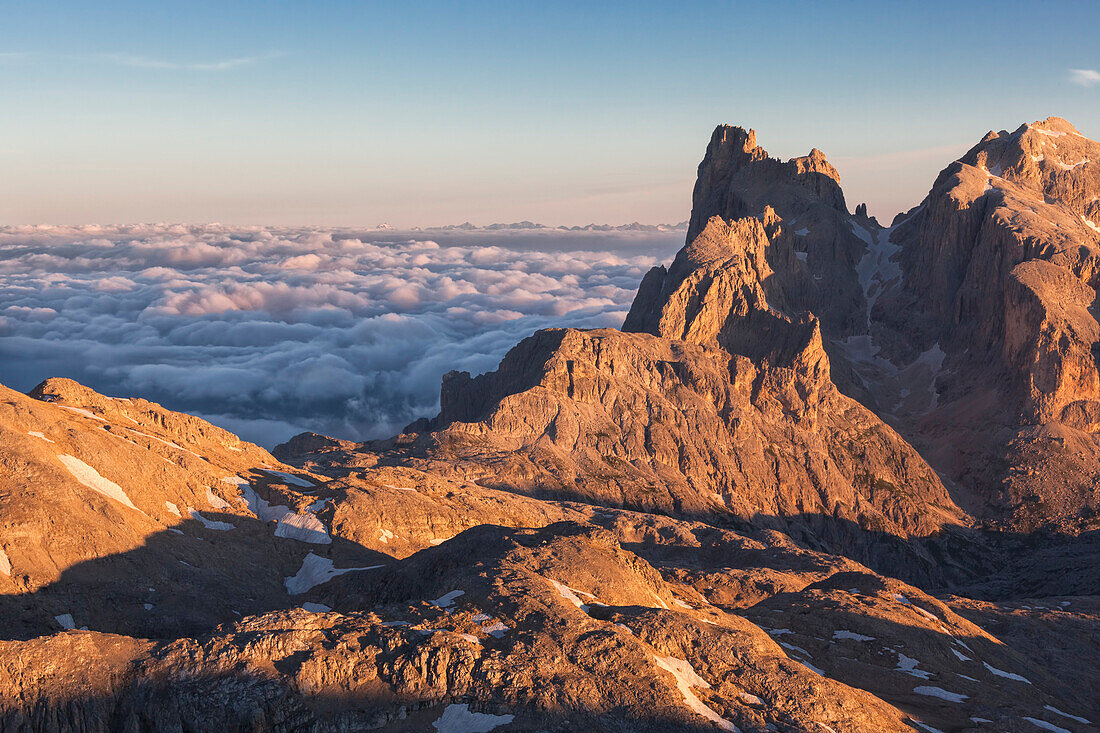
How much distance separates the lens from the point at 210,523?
313 feet

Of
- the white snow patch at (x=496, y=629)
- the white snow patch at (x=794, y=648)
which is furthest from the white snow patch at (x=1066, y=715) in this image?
the white snow patch at (x=496, y=629)

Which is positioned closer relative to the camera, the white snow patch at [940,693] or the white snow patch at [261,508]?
the white snow patch at [940,693]

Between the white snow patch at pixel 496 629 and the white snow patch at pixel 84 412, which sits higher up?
the white snow patch at pixel 84 412

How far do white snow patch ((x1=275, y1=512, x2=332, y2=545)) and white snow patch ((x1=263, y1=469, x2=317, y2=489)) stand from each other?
39.3 ft

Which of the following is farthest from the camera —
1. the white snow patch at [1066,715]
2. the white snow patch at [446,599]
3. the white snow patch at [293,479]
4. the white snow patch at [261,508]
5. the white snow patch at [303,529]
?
the white snow patch at [293,479]

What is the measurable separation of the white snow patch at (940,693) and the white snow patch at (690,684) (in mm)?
29004

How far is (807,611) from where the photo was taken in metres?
105

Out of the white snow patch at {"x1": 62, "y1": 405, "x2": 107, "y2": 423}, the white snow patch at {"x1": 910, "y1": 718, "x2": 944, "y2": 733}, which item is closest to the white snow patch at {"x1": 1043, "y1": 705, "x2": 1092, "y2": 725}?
the white snow patch at {"x1": 910, "y1": 718, "x2": 944, "y2": 733}

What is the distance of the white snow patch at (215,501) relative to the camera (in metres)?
99.4

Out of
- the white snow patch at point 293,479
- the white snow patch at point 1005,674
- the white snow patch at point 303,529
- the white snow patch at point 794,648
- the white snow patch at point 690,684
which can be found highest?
the white snow patch at point 690,684

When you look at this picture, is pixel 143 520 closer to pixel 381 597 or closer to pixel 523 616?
pixel 381 597

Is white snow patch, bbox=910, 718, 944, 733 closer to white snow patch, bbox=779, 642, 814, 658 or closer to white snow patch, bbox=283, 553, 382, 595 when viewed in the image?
white snow patch, bbox=779, 642, 814, 658

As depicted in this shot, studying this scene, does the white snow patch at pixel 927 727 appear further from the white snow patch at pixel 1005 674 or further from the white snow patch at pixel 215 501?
the white snow patch at pixel 215 501

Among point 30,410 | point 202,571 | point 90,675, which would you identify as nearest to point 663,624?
point 90,675
